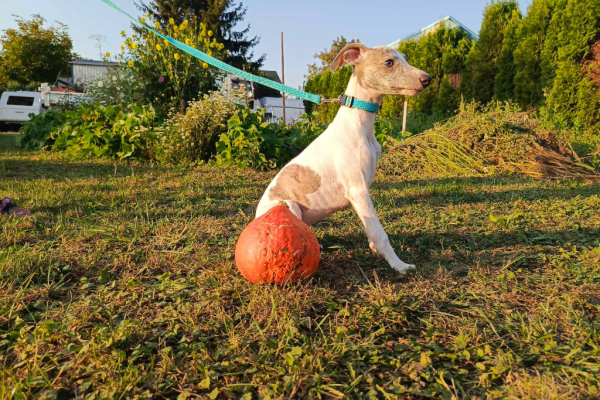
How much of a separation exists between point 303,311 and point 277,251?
370mm

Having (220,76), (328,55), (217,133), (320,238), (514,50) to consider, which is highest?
(328,55)

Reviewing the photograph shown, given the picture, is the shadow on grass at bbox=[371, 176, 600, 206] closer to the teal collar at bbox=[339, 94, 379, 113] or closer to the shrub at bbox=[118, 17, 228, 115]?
the teal collar at bbox=[339, 94, 379, 113]

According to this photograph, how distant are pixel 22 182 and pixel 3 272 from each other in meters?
3.79

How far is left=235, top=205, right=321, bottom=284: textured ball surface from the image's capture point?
7.31 ft

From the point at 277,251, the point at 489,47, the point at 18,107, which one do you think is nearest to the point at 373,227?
the point at 277,251

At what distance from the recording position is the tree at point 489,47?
1081 centimetres

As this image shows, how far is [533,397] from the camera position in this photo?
1.41 meters

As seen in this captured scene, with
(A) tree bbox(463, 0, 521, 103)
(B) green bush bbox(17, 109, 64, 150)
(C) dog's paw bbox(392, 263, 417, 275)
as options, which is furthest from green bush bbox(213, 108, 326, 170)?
(A) tree bbox(463, 0, 521, 103)

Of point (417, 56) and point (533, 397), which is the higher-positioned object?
point (417, 56)

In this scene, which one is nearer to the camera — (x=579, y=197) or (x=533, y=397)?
(x=533, y=397)

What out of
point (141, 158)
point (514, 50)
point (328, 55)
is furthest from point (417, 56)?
point (328, 55)

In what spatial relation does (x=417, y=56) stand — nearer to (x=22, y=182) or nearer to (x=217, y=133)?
(x=217, y=133)

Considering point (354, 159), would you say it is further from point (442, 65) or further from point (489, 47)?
point (442, 65)

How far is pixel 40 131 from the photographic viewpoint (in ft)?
31.9
